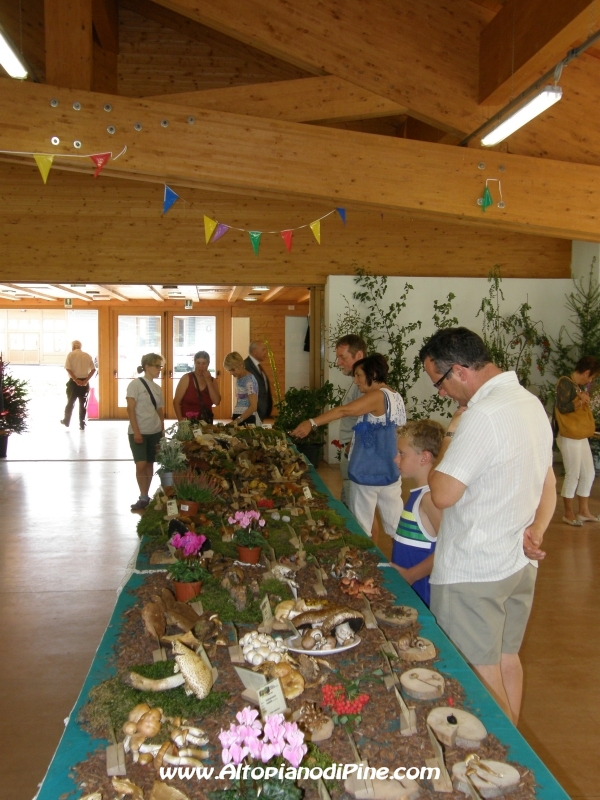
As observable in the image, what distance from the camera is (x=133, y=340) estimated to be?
16000mm

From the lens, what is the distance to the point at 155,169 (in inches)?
250

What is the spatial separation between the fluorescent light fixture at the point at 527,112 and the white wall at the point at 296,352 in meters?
5.30

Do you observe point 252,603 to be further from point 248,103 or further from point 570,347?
point 570,347

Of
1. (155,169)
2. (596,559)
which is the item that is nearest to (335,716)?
(596,559)

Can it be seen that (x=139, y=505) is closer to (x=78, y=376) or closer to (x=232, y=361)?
(x=232, y=361)

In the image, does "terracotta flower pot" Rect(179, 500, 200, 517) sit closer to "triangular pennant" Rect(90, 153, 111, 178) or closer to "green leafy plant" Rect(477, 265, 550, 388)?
"triangular pennant" Rect(90, 153, 111, 178)

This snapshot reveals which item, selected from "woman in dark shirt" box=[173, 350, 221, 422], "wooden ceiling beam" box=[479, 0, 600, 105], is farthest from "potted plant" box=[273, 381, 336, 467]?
"wooden ceiling beam" box=[479, 0, 600, 105]

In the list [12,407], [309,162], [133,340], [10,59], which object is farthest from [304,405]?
[133,340]

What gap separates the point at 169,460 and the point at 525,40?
457cm

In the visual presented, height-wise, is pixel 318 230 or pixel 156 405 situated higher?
pixel 318 230

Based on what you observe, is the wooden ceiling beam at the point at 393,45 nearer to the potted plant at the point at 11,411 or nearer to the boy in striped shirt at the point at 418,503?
the boy in striped shirt at the point at 418,503

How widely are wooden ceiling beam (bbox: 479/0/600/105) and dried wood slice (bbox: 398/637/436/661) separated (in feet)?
15.6

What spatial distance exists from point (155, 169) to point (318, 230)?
8.95ft

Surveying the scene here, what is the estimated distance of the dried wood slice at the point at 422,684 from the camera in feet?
5.05
